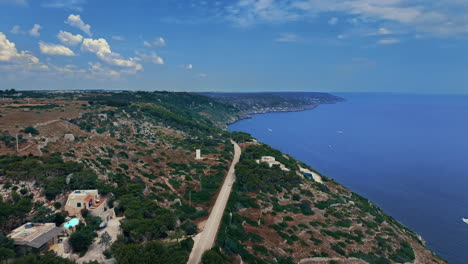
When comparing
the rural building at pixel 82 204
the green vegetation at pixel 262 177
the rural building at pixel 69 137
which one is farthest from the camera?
the green vegetation at pixel 262 177

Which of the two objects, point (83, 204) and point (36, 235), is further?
point (83, 204)

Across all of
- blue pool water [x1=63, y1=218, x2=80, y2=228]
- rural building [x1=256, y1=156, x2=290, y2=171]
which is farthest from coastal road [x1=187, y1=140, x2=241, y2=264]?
rural building [x1=256, y1=156, x2=290, y2=171]

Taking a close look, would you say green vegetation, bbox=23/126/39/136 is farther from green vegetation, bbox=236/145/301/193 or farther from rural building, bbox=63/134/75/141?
green vegetation, bbox=236/145/301/193

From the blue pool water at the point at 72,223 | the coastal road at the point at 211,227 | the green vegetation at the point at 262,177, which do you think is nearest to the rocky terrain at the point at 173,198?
the green vegetation at the point at 262,177

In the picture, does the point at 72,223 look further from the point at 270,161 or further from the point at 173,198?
the point at 270,161

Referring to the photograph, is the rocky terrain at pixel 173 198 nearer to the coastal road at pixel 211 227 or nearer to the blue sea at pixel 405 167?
the coastal road at pixel 211 227

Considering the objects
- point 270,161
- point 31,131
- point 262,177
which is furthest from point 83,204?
point 270,161

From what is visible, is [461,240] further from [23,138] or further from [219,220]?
[23,138]
